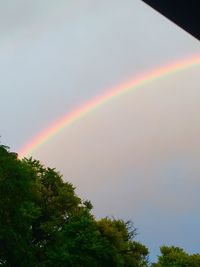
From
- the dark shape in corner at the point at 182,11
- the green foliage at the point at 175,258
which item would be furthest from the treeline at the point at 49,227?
the dark shape in corner at the point at 182,11

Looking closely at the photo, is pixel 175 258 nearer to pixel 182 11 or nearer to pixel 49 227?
pixel 49 227

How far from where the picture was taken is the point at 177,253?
6284 centimetres

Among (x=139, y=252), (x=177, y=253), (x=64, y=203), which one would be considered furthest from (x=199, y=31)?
(x=177, y=253)

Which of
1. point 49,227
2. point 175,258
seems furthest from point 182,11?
point 175,258

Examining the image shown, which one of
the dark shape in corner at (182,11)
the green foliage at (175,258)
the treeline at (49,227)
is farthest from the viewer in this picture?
the green foliage at (175,258)

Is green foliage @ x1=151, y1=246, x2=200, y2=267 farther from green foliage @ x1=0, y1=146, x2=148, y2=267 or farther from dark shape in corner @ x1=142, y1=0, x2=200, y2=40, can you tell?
dark shape in corner @ x1=142, y1=0, x2=200, y2=40

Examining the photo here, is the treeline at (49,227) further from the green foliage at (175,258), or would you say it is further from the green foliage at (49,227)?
the green foliage at (175,258)

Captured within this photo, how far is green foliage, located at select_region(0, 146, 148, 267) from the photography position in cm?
3044

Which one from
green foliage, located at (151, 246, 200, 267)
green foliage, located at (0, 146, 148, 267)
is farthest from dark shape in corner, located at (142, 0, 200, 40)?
green foliage, located at (151, 246, 200, 267)

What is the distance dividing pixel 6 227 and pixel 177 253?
3877 cm

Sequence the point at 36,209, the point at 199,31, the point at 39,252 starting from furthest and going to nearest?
the point at 39,252
the point at 36,209
the point at 199,31

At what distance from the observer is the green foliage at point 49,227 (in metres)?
30.4

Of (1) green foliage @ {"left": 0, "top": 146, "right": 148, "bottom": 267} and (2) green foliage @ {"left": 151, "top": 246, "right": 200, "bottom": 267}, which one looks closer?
(1) green foliage @ {"left": 0, "top": 146, "right": 148, "bottom": 267}

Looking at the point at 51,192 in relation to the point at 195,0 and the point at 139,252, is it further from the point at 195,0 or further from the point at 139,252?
the point at 195,0
